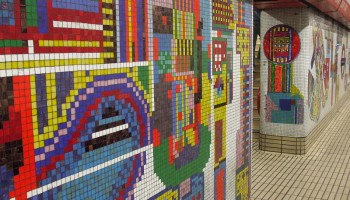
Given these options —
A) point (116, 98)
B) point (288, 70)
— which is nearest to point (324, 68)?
point (288, 70)

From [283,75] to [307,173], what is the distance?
1665mm

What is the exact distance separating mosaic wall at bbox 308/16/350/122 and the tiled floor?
2.34 ft

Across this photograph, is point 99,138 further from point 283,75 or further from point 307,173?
point 283,75

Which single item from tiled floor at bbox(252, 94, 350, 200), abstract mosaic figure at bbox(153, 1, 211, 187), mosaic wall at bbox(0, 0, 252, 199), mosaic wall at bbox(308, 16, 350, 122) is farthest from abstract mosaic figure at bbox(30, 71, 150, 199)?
mosaic wall at bbox(308, 16, 350, 122)

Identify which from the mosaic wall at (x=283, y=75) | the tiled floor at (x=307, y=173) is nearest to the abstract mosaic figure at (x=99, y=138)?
the tiled floor at (x=307, y=173)

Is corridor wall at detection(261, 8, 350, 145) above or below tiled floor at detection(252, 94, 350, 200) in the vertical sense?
above

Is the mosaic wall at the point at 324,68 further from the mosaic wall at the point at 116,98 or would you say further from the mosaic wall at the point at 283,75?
the mosaic wall at the point at 116,98

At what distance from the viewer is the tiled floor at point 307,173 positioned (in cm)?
484

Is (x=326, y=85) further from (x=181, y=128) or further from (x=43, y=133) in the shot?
(x=43, y=133)

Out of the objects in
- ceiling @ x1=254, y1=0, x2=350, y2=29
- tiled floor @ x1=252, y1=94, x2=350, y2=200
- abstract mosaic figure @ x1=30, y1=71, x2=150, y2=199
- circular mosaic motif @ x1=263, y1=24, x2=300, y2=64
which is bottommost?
tiled floor @ x1=252, y1=94, x2=350, y2=200

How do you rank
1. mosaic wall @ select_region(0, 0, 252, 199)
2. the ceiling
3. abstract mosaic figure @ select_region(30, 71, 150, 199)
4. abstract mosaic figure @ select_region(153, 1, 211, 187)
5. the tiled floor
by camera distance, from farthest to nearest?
the ceiling
the tiled floor
abstract mosaic figure @ select_region(153, 1, 211, 187)
abstract mosaic figure @ select_region(30, 71, 150, 199)
mosaic wall @ select_region(0, 0, 252, 199)

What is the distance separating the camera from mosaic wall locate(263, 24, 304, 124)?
6.34 metres

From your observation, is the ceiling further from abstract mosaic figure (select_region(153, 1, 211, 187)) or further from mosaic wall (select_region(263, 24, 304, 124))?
abstract mosaic figure (select_region(153, 1, 211, 187))

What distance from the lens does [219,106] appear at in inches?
133
